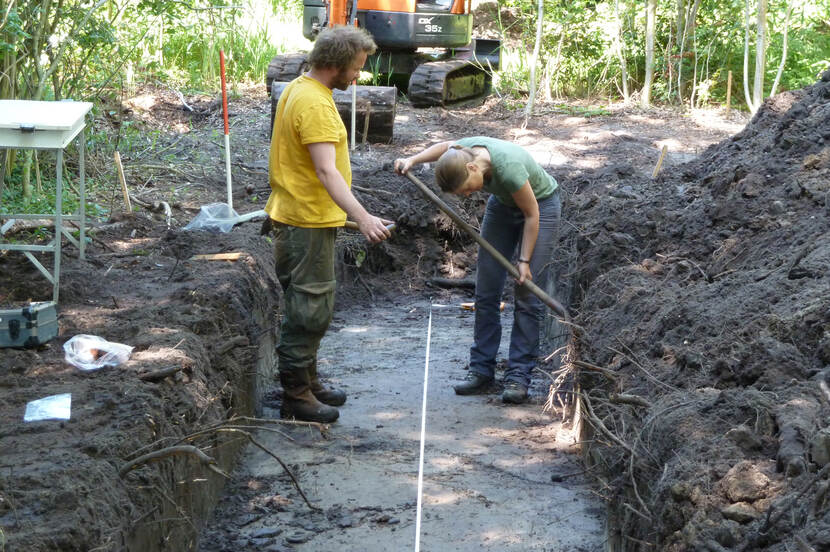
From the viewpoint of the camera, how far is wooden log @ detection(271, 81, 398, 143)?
11180mm

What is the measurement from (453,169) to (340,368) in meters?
2.15

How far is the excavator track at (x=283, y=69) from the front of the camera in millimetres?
13953

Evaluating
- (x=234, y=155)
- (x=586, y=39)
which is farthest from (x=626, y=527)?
(x=586, y=39)

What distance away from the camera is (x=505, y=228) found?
5.88 m

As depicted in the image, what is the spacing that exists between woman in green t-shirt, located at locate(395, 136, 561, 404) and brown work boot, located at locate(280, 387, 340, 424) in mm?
1040

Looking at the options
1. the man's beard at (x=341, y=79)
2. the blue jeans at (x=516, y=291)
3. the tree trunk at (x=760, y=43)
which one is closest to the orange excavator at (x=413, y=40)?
the tree trunk at (x=760, y=43)

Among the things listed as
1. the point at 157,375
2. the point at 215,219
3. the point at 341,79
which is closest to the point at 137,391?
the point at 157,375

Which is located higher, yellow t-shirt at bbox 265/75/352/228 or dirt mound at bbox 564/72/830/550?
yellow t-shirt at bbox 265/75/352/228

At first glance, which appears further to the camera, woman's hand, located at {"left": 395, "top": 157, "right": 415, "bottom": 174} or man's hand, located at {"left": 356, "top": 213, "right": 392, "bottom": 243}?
woman's hand, located at {"left": 395, "top": 157, "right": 415, "bottom": 174}

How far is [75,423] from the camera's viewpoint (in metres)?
3.61

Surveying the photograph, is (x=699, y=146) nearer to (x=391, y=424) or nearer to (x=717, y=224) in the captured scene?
(x=717, y=224)

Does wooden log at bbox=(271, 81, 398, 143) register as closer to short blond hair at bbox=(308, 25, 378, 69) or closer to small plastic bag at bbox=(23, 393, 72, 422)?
short blond hair at bbox=(308, 25, 378, 69)

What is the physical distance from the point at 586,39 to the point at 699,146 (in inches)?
222

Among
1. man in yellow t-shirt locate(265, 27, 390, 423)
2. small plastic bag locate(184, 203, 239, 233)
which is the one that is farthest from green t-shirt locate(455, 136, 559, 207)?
small plastic bag locate(184, 203, 239, 233)
